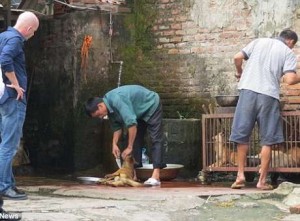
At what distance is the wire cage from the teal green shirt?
0.77 meters

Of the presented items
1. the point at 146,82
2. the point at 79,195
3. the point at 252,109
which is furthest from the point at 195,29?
the point at 79,195

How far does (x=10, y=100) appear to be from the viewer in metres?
5.96

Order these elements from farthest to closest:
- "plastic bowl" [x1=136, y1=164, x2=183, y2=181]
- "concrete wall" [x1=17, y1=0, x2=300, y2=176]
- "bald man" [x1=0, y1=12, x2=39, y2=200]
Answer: "concrete wall" [x1=17, y1=0, x2=300, y2=176] → "plastic bowl" [x1=136, y1=164, x2=183, y2=181] → "bald man" [x1=0, y1=12, x2=39, y2=200]

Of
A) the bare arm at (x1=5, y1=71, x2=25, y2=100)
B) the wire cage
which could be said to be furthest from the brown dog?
the bare arm at (x1=5, y1=71, x2=25, y2=100)

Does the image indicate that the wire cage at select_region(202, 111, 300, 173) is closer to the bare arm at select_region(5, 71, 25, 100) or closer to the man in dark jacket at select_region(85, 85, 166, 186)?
the man in dark jacket at select_region(85, 85, 166, 186)

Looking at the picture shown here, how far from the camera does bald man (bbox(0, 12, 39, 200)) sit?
589 centimetres

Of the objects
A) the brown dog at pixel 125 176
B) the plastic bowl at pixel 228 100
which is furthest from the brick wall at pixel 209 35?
the brown dog at pixel 125 176

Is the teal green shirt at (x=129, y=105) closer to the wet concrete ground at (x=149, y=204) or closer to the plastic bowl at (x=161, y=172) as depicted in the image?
the plastic bowl at (x=161, y=172)

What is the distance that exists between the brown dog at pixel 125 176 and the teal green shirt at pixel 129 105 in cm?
43

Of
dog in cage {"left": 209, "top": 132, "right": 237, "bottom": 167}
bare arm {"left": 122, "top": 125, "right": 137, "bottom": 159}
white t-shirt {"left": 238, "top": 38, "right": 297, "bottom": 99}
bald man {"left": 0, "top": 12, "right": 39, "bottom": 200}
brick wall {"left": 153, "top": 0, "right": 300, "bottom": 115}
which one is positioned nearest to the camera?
bald man {"left": 0, "top": 12, "right": 39, "bottom": 200}

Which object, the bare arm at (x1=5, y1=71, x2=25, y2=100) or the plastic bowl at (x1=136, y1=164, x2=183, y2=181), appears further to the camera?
the plastic bowl at (x1=136, y1=164, x2=183, y2=181)

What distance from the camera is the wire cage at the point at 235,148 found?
790cm

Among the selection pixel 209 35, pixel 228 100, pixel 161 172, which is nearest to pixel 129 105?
pixel 161 172

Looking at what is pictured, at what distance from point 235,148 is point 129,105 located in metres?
1.41
